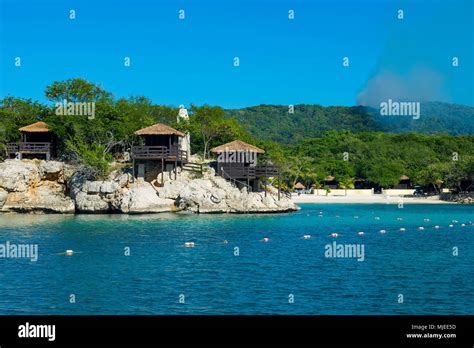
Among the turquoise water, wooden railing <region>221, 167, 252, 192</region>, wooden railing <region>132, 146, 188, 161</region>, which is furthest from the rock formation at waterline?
the turquoise water

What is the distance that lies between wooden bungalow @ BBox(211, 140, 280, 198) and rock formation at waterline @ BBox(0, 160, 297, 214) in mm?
1617

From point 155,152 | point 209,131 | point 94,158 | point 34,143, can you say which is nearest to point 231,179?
point 155,152

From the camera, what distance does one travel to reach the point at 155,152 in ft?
172

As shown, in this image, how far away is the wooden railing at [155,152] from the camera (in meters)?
51.6

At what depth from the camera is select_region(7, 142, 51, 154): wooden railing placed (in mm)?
57250

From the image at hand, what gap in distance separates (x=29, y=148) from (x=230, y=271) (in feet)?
134

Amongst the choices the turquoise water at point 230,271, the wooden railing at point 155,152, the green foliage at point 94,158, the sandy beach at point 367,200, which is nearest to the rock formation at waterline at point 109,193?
the green foliage at point 94,158

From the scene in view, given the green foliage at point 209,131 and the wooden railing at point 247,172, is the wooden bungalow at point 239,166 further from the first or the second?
the green foliage at point 209,131

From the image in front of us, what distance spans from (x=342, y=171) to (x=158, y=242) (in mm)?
72528

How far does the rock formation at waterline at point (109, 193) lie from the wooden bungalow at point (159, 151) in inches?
52.0

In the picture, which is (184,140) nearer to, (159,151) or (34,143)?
(159,151)

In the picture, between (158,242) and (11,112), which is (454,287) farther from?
(11,112)
